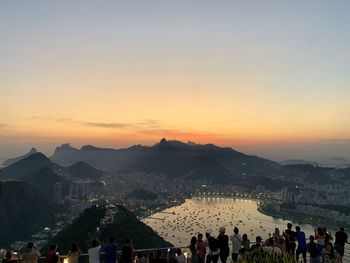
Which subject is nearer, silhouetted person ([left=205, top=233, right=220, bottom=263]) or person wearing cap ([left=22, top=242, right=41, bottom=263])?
person wearing cap ([left=22, top=242, right=41, bottom=263])

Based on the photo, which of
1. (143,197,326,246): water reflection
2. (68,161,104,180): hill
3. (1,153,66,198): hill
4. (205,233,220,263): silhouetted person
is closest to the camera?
(205,233,220,263): silhouetted person

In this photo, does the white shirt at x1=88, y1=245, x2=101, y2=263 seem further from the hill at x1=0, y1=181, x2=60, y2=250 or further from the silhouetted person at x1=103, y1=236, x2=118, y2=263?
the hill at x1=0, y1=181, x2=60, y2=250

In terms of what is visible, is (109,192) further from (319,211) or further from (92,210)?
(92,210)

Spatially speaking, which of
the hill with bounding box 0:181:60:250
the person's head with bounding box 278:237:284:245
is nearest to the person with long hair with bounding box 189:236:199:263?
the person's head with bounding box 278:237:284:245

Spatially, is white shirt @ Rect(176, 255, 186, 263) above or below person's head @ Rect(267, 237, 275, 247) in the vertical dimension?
below

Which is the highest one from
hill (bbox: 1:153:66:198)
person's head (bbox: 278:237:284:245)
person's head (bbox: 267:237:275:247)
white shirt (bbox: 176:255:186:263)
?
person's head (bbox: 267:237:275:247)

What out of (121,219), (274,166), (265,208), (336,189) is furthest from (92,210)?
(274,166)
